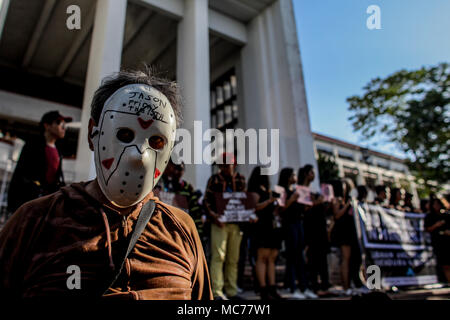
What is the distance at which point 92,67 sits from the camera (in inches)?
285

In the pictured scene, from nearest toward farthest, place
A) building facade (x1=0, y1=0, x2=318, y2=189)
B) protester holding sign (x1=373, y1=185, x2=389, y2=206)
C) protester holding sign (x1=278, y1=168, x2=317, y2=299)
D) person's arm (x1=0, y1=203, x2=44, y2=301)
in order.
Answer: person's arm (x1=0, y1=203, x2=44, y2=301)
protester holding sign (x1=278, y1=168, x2=317, y2=299)
protester holding sign (x1=373, y1=185, x2=389, y2=206)
building facade (x1=0, y1=0, x2=318, y2=189)

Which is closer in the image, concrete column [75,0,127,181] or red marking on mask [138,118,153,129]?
red marking on mask [138,118,153,129]

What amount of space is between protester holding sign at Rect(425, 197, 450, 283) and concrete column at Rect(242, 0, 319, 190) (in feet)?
10.9

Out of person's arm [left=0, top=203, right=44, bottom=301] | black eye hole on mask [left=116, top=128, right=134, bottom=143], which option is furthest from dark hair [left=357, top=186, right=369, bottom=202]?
person's arm [left=0, top=203, right=44, bottom=301]

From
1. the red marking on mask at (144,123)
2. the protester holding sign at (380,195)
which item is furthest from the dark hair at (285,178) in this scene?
Result: the red marking on mask at (144,123)

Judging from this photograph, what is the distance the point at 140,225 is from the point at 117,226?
0.31 ft

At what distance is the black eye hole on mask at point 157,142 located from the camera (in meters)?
1.31

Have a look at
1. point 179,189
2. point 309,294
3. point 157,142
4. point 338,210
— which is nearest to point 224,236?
point 179,189

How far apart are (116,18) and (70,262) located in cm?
800

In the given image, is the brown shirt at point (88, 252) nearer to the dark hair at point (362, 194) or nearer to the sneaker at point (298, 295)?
the sneaker at point (298, 295)

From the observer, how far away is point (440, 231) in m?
5.66

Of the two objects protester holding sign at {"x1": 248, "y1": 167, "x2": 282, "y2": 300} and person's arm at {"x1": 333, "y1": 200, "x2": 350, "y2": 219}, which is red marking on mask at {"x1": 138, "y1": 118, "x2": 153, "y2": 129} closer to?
protester holding sign at {"x1": 248, "y1": 167, "x2": 282, "y2": 300}

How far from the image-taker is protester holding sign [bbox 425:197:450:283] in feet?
17.9
